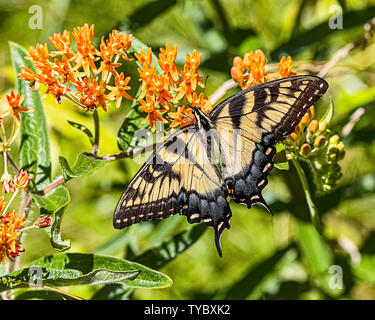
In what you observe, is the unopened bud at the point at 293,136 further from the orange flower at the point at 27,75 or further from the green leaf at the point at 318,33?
the orange flower at the point at 27,75

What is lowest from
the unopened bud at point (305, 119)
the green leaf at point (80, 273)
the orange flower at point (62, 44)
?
the green leaf at point (80, 273)

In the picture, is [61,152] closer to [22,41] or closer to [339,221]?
[22,41]

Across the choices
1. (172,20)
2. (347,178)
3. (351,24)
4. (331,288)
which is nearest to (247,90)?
(351,24)

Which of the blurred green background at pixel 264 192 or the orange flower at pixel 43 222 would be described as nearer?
the orange flower at pixel 43 222

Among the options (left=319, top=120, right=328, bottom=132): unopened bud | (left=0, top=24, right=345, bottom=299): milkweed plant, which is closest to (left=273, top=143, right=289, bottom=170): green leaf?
(left=0, top=24, right=345, bottom=299): milkweed plant

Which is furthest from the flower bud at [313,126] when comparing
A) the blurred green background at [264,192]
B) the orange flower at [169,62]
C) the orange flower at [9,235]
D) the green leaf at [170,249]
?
the orange flower at [9,235]

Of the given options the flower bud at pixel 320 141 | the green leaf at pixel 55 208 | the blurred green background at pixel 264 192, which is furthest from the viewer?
the blurred green background at pixel 264 192

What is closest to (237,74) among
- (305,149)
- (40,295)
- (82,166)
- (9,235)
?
(305,149)
